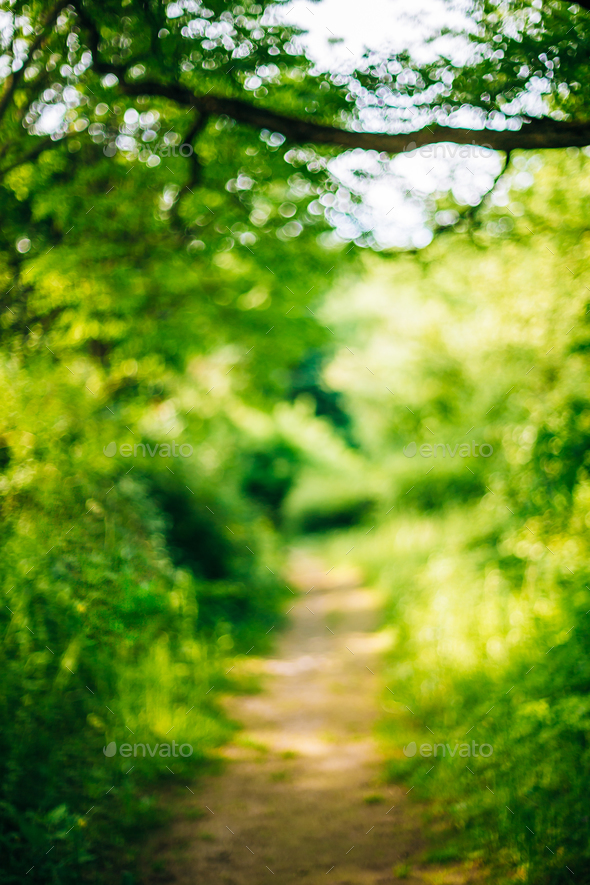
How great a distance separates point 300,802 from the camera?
3.65m

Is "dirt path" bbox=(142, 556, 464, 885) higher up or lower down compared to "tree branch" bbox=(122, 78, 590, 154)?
lower down

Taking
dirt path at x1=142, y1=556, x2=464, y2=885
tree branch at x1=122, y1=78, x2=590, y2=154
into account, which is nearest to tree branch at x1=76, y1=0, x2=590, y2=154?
tree branch at x1=122, y1=78, x2=590, y2=154

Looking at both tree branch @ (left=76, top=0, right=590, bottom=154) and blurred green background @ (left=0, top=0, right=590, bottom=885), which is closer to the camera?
tree branch @ (left=76, top=0, right=590, bottom=154)

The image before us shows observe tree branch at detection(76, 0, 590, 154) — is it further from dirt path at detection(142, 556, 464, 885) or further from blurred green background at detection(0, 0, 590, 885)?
dirt path at detection(142, 556, 464, 885)

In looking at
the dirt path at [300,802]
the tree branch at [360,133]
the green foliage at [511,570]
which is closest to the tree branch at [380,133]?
the tree branch at [360,133]

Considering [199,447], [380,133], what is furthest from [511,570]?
[199,447]

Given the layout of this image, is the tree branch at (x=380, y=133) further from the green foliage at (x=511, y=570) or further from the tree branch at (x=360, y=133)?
the green foliage at (x=511, y=570)

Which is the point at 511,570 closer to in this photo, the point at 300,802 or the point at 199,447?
the point at 300,802

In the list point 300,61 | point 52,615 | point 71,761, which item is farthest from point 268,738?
point 300,61

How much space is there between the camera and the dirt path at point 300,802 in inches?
117

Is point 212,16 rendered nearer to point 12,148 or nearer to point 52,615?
point 12,148

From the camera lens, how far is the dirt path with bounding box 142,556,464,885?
2.97 m

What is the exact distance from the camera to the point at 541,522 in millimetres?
5047

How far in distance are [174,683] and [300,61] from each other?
5.23 metres
